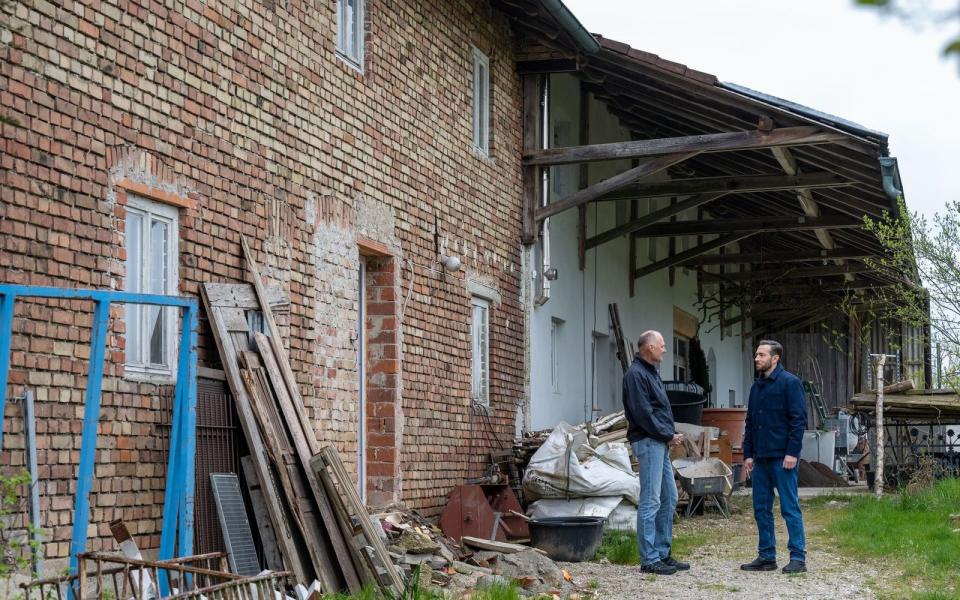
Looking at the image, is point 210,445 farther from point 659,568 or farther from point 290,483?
point 659,568

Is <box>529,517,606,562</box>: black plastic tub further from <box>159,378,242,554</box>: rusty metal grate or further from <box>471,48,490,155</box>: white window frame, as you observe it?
<box>471,48,490,155</box>: white window frame

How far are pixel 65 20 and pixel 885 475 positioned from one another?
1309 centimetres

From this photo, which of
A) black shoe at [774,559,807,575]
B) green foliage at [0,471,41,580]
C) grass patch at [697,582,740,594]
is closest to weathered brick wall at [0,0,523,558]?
green foliage at [0,471,41,580]

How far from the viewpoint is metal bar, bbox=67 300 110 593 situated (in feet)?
18.3

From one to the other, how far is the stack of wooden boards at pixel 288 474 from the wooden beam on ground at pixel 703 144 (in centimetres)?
618

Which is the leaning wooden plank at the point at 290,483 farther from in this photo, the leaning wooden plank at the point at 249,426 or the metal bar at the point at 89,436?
the metal bar at the point at 89,436

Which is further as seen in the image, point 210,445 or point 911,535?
point 911,535

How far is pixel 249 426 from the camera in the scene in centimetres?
736

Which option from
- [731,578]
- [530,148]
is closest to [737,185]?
[530,148]

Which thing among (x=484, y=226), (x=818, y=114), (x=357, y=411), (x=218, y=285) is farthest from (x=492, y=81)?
(x=218, y=285)

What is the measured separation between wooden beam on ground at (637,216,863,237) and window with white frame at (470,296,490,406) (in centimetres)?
593

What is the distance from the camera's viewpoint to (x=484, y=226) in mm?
12602

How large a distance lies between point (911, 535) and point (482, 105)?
6078 millimetres

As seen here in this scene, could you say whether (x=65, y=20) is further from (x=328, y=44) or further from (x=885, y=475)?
(x=885, y=475)
